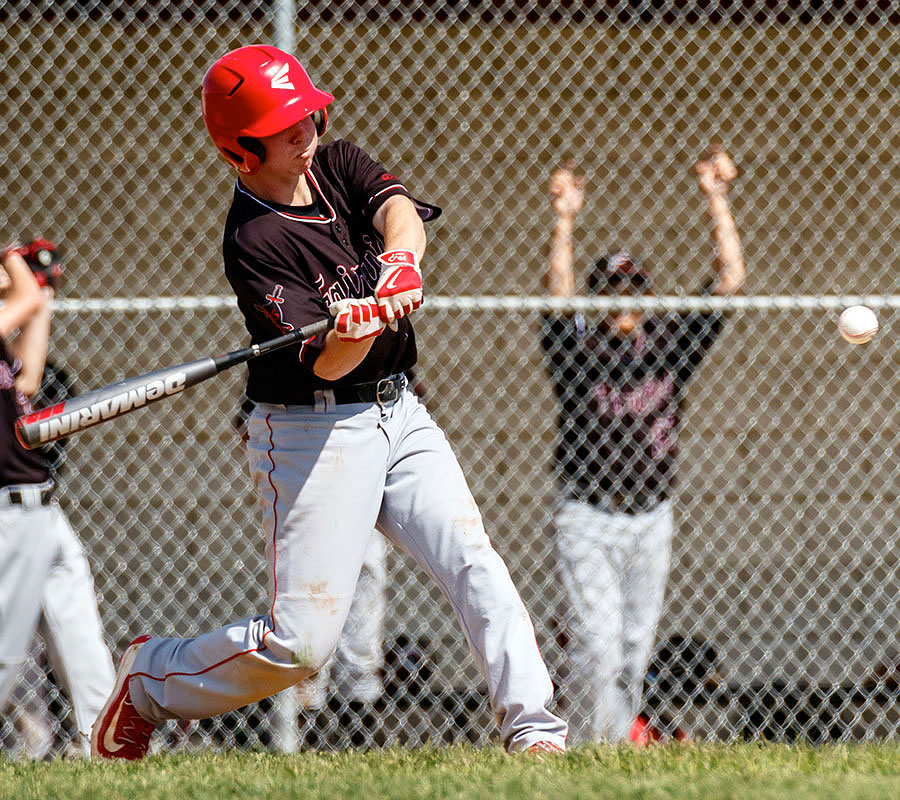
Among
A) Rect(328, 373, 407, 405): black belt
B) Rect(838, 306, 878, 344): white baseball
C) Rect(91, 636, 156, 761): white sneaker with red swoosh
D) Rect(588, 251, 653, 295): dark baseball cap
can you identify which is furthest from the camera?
Rect(588, 251, 653, 295): dark baseball cap

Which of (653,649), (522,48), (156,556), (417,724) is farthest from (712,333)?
(156,556)

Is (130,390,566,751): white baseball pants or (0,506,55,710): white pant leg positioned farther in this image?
(0,506,55,710): white pant leg

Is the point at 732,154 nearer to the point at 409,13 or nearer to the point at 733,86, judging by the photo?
the point at 733,86

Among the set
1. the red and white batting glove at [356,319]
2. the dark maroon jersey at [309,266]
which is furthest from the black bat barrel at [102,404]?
the red and white batting glove at [356,319]

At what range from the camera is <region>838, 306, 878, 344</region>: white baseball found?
4.18 metres

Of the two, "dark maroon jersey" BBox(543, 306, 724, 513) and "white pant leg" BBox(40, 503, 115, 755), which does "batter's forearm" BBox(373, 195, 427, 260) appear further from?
"white pant leg" BBox(40, 503, 115, 755)

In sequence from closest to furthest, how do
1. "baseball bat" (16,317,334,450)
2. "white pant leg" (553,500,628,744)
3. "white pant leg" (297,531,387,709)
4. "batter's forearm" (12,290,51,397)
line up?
"baseball bat" (16,317,334,450) < "batter's forearm" (12,290,51,397) < "white pant leg" (553,500,628,744) < "white pant leg" (297,531,387,709)

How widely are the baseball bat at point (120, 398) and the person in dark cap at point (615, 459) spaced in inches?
76.2

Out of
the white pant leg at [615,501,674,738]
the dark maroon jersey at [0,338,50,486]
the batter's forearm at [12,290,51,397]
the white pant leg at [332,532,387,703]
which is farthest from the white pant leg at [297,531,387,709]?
the batter's forearm at [12,290,51,397]

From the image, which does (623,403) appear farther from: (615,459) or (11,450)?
(11,450)

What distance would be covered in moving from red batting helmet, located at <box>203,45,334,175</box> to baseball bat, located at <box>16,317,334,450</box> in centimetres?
50

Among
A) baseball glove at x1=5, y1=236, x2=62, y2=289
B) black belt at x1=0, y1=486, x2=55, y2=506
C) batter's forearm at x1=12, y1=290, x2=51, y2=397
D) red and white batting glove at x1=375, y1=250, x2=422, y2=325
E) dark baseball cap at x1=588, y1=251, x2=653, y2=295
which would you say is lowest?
black belt at x1=0, y1=486, x2=55, y2=506

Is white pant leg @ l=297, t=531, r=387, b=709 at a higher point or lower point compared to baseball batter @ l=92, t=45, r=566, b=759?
lower

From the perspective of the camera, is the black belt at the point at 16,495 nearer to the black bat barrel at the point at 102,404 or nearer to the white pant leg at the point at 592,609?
the black bat barrel at the point at 102,404
